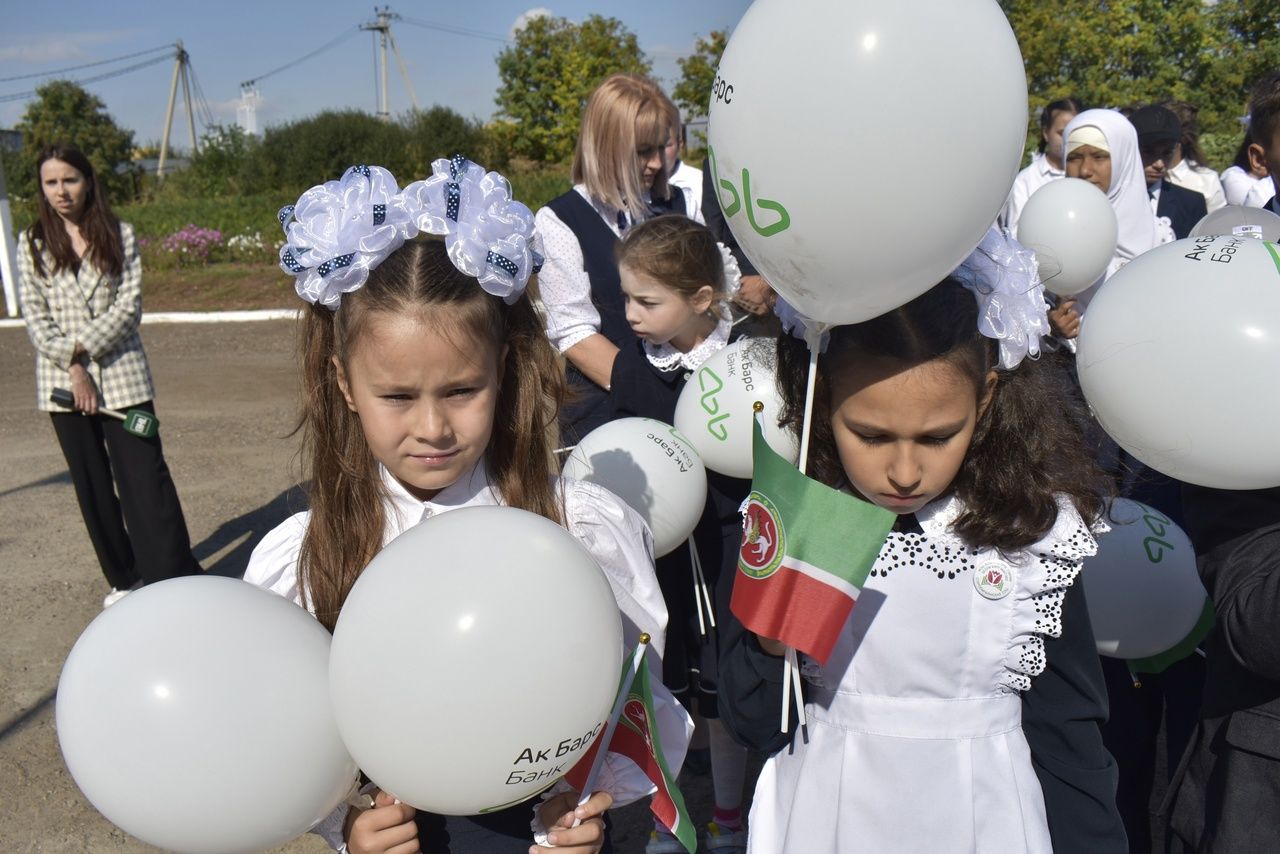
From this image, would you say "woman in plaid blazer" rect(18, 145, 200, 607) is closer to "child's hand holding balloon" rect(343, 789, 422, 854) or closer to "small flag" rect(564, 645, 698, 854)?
"child's hand holding balloon" rect(343, 789, 422, 854)

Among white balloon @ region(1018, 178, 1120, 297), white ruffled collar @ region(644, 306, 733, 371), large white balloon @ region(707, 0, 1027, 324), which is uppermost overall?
large white balloon @ region(707, 0, 1027, 324)

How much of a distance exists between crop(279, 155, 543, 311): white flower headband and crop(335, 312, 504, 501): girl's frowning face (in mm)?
105

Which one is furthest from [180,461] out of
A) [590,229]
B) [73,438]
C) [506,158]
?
[506,158]

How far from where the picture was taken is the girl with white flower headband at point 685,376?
118 inches

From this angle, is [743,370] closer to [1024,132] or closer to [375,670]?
→ [1024,132]

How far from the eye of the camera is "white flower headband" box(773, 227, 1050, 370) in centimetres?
162

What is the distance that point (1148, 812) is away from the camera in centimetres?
268

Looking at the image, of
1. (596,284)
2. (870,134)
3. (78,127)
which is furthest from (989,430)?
(78,127)

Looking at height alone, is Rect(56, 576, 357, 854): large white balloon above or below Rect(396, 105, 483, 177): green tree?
above

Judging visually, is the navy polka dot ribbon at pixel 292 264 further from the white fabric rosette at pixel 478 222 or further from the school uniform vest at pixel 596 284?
the school uniform vest at pixel 596 284

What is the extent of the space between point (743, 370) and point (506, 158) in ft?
83.4

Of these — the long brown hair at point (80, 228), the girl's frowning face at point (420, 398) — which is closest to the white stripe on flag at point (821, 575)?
the girl's frowning face at point (420, 398)

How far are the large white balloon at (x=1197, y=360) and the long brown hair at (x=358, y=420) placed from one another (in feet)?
3.25

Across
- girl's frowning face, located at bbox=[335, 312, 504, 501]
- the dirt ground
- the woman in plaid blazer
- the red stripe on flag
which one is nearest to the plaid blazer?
the woman in plaid blazer
